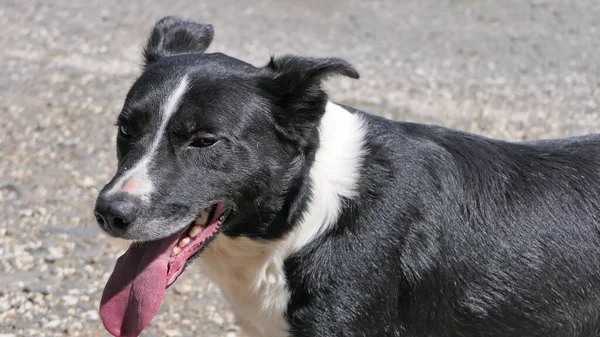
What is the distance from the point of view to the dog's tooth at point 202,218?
3.73 meters

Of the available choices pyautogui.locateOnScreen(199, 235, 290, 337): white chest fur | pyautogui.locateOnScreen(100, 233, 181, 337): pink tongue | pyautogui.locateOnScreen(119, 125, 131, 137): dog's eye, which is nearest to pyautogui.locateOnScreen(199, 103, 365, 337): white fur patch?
pyautogui.locateOnScreen(199, 235, 290, 337): white chest fur

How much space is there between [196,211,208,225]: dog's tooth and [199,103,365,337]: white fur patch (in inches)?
4.8

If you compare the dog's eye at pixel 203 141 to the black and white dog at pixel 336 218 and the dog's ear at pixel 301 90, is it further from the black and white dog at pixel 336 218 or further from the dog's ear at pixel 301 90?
the dog's ear at pixel 301 90

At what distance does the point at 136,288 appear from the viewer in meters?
3.68

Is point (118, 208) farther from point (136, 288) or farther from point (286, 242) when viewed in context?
point (286, 242)

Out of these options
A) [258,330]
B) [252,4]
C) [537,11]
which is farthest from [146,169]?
[537,11]

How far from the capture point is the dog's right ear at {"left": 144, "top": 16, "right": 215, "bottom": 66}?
4.21 meters

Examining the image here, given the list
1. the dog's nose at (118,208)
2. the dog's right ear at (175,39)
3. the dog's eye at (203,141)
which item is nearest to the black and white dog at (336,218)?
the dog's eye at (203,141)

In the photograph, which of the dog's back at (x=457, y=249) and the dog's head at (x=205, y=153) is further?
the dog's back at (x=457, y=249)

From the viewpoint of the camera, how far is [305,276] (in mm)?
3721

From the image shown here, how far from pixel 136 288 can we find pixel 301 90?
3.49 ft

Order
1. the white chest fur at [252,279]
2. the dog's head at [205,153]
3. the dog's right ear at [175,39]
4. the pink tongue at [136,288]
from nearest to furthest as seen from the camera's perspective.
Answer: the dog's head at [205,153]
the pink tongue at [136,288]
the white chest fur at [252,279]
the dog's right ear at [175,39]

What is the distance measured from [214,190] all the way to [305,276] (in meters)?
0.53

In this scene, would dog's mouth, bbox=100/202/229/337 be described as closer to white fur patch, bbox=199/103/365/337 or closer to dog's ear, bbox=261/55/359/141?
white fur patch, bbox=199/103/365/337
